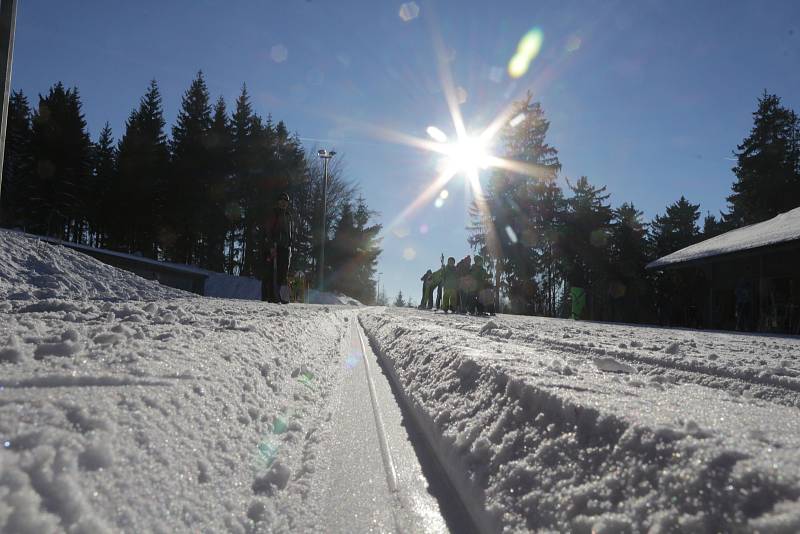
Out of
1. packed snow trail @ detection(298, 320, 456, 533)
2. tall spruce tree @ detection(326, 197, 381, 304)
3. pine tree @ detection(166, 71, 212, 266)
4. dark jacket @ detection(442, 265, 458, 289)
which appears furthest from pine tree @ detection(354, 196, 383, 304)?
packed snow trail @ detection(298, 320, 456, 533)

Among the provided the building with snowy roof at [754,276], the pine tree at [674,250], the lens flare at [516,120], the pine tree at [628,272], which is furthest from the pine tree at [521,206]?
the building with snowy roof at [754,276]

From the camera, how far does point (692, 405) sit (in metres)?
1.47

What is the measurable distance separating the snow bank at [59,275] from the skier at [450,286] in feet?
34.6

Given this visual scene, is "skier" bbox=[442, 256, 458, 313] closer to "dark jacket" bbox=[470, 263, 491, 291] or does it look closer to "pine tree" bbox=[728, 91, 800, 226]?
"dark jacket" bbox=[470, 263, 491, 291]

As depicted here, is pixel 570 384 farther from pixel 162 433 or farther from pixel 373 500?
pixel 162 433

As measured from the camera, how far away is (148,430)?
1.15 meters

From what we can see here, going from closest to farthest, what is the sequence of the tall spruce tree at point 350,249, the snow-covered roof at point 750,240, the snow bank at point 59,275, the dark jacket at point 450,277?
the snow bank at point 59,275 < the snow-covered roof at point 750,240 < the dark jacket at point 450,277 < the tall spruce tree at point 350,249

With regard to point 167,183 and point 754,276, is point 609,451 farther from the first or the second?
point 167,183

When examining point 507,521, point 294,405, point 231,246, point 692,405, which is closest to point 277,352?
point 294,405

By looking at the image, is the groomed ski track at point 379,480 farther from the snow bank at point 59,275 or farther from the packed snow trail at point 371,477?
the snow bank at point 59,275

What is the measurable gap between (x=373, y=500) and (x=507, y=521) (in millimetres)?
532

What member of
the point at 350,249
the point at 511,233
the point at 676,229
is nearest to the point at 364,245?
the point at 350,249

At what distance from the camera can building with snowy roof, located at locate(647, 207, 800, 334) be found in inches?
498

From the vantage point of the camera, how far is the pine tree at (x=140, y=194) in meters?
34.6
